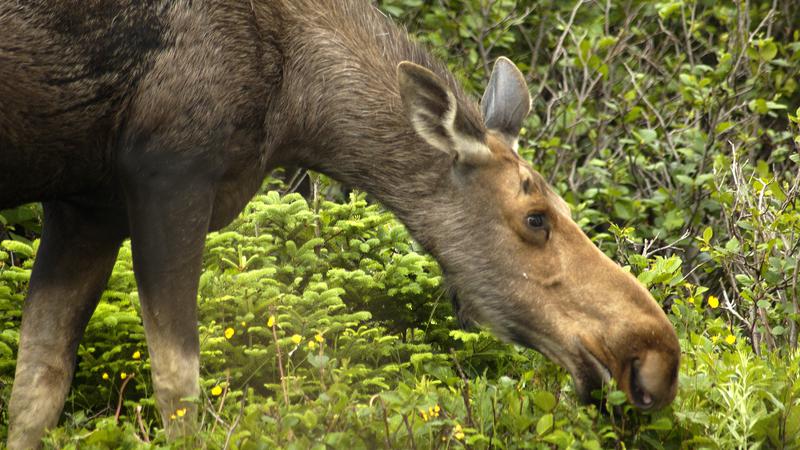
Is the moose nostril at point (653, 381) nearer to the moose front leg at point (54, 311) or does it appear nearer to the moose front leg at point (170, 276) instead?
the moose front leg at point (170, 276)

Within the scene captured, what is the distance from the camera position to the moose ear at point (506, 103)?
595 cm

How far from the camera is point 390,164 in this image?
18.7 ft

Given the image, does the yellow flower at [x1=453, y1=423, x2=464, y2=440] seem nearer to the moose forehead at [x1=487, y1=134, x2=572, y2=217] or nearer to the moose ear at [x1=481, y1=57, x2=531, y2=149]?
Answer: the moose forehead at [x1=487, y1=134, x2=572, y2=217]

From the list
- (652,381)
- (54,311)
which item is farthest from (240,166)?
(652,381)

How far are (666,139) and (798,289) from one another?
8.70 feet

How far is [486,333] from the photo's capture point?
628 centimetres

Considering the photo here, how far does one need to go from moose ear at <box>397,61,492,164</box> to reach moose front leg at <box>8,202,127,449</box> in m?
1.33

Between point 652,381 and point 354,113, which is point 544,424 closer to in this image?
point 652,381

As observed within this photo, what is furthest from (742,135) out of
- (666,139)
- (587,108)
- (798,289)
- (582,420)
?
(582,420)

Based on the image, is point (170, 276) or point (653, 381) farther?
point (170, 276)

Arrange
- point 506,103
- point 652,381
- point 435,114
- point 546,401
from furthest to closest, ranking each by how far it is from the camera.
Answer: point 506,103
point 435,114
point 652,381
point 546,401

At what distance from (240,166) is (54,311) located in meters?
1.05

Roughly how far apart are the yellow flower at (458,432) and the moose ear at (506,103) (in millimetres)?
1613

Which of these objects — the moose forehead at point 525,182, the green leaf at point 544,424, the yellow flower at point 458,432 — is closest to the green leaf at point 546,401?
the green leaf at point 544,424
